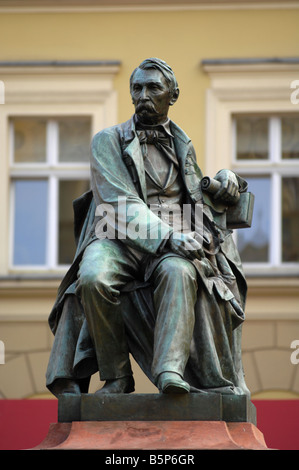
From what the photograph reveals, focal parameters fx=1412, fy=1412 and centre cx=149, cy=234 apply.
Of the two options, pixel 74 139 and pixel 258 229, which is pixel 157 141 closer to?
pixel 258 229

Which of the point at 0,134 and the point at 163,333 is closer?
the point at 163,333

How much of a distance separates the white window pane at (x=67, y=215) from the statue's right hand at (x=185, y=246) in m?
10.1

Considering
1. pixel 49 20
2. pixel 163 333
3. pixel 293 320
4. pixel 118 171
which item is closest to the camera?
pixel 163 333

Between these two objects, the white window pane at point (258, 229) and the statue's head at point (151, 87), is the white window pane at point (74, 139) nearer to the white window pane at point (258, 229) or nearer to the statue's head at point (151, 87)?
the white window pane at point (258, 229)

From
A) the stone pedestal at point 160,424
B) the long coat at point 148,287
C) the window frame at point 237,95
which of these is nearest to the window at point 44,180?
the window frame at point 237,95

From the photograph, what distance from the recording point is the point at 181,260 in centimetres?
714

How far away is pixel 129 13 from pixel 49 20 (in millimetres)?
1005

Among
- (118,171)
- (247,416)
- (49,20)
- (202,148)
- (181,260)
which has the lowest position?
(247,416)

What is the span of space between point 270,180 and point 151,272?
10.3 metres

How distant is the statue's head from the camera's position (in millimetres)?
7668

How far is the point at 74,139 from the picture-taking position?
17.7 meters

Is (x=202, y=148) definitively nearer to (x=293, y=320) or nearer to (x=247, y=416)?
(x=293, y=320)

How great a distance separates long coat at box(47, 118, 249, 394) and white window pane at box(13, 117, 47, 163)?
9.84 m

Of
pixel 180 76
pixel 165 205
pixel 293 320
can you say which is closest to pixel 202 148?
pixel 180 76
